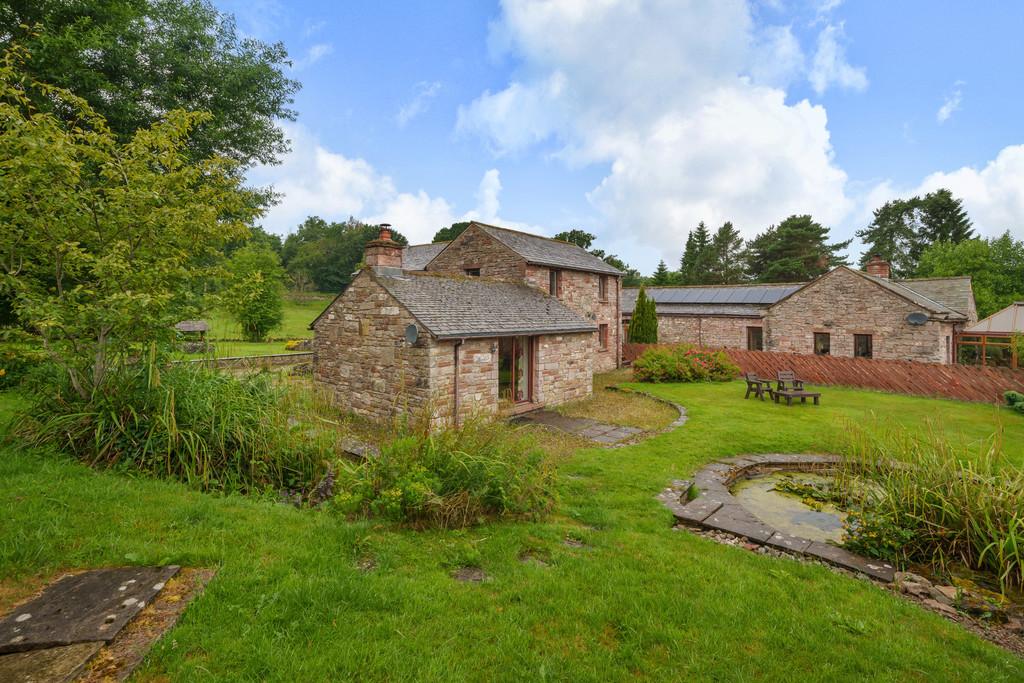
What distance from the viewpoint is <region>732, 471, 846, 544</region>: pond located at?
6242 millimetres

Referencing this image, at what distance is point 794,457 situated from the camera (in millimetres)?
9289

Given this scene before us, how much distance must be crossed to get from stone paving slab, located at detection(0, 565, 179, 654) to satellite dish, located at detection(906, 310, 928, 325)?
2587cm

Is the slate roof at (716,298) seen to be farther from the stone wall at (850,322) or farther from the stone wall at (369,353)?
the stone wall at (369,353)

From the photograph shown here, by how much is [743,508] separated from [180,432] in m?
7.93

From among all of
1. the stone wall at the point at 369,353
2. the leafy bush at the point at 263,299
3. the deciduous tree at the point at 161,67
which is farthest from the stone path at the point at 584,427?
the leafy bush at the point at 263,299

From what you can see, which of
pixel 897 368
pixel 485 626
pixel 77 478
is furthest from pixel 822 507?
pixel 897 368

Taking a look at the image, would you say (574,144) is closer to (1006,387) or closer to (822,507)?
(822,507)

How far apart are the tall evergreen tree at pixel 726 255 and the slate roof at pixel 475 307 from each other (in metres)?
48.9

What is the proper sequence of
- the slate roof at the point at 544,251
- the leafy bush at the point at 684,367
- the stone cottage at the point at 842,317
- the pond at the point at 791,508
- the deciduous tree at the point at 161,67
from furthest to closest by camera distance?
1. the stone cottage at the point at 842,317
2. the leafy bush at the point at 684,367
3. the slate roof at the point at 544,251
4. the deciduous tree at the point at 161,67
5. the pond at the point at 791,508

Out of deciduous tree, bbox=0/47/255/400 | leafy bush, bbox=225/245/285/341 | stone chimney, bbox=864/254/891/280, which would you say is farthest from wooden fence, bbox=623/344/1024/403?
leafy bush, bbox=225/245/285/341

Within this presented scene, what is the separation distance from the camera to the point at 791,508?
707cm

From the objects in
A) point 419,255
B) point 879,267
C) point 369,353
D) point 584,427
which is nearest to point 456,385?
point 369,353

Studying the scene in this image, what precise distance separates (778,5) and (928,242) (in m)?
55.1

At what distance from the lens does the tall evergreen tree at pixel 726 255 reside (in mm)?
58000
